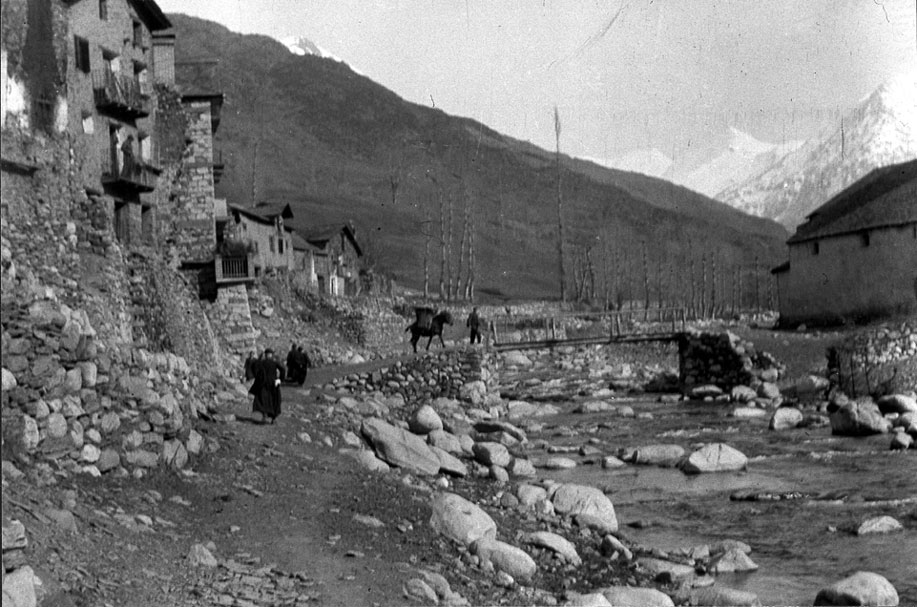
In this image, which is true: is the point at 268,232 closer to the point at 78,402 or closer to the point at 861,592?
the point at 78,402

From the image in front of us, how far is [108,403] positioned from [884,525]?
13.3 m

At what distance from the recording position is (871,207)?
53312mm

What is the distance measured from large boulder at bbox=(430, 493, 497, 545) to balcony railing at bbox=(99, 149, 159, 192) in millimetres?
23449

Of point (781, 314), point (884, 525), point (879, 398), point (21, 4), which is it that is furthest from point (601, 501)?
point (781, 314)

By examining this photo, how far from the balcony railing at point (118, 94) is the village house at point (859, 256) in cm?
3439

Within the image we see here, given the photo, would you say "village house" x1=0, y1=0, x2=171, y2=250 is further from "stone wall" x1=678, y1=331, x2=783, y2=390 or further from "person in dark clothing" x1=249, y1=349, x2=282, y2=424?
"stone wall" x1=678, y1=331, x2=783, y2=390

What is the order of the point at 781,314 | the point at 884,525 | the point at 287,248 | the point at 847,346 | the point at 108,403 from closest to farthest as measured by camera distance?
1. the point at 108,403
2. the point at 884,525
3. the point at 847,346
4. the point at 781,314
5. the point at 287,248

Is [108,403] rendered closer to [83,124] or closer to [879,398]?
[83,124]

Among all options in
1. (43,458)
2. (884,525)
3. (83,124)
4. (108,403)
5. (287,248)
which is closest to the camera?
(43,458)

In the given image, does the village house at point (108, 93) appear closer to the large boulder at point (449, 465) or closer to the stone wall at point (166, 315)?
the stone wall at point (166, 315)

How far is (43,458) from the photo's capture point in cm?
1345

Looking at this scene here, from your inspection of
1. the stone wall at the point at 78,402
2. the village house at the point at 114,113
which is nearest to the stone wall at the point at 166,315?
the village house at the point at 114,113

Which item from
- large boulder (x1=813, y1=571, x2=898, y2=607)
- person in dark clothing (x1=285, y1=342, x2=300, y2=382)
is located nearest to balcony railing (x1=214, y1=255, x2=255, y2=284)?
person in dark clothing (x1=285, y1=342, x2=300, y2=382)

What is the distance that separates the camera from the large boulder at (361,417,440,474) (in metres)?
21.0
